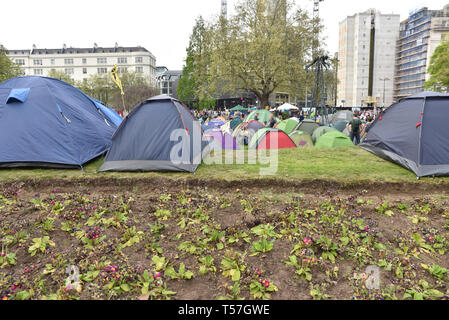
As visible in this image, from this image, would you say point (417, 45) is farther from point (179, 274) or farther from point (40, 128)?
point (179, 274)

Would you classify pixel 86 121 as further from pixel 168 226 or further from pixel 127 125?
pixel 168 226

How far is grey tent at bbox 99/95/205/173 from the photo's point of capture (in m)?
7.30

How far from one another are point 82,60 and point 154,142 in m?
96.5

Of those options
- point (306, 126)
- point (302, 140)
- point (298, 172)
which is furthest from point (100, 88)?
point (298, 172)

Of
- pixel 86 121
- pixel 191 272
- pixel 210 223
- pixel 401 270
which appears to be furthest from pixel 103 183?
pixel 401 270

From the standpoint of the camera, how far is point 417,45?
81375 mm

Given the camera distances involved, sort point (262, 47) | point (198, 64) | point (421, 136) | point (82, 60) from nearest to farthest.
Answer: point (421, 136), point (262, 47), point (198, 64), point (82, 60)

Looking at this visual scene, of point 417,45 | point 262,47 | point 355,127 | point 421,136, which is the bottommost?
point 421,136

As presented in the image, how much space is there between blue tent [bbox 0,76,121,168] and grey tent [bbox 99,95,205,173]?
1.05 meters

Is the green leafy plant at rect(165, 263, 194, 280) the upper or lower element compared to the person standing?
Result: lower

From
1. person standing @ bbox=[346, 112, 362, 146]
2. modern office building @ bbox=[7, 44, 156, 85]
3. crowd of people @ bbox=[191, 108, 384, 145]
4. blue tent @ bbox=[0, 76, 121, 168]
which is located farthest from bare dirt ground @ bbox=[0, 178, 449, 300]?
modern office building @ bbox=[7, 44, 156, 85]

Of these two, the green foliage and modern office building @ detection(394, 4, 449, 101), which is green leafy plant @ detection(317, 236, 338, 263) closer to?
the green foliage

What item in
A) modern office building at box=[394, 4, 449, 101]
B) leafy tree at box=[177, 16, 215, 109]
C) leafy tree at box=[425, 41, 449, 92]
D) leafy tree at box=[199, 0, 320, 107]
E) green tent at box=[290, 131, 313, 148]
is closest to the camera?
green tent at box=[290, 131, 313, 148]

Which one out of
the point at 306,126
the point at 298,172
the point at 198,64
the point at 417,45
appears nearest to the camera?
the point at 298,172
